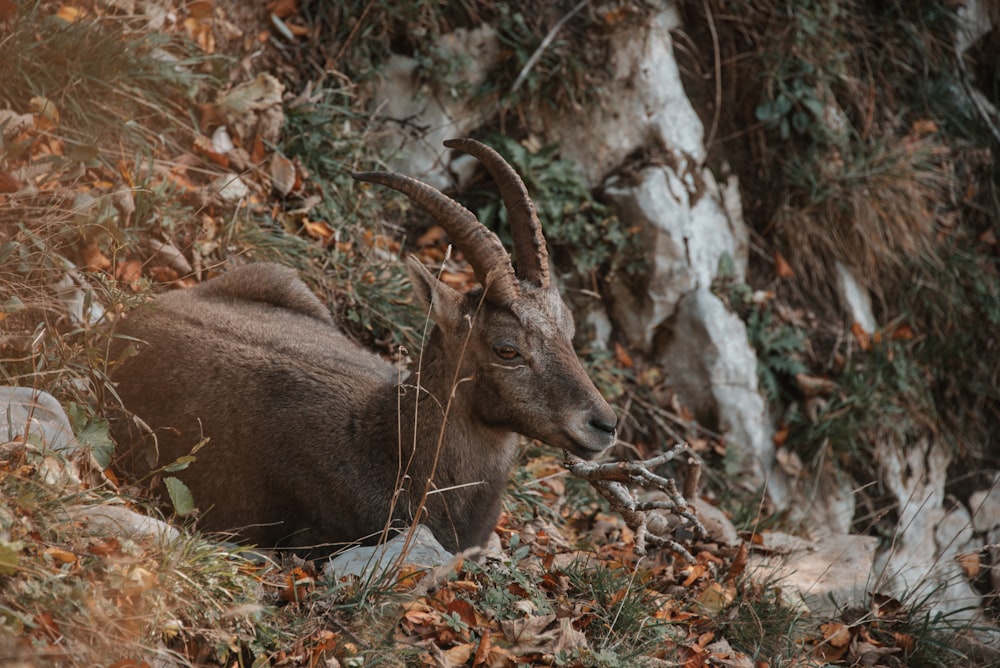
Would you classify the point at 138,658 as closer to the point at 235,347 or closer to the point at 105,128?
the point at 235,347

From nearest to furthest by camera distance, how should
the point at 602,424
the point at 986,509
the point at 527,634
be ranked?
the point at 527,634 < the point at 602,424 < the point at 986,509

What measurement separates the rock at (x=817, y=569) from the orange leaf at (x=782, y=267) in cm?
372

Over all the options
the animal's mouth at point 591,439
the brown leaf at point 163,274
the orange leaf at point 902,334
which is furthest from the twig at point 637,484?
the orange leaf at point 902,334

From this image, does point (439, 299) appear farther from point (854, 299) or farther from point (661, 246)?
point (854, 299)

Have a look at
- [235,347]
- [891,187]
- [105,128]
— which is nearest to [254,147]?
[105,128]

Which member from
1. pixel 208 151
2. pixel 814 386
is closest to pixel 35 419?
pixel 208 151

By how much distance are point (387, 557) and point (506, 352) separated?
133 centimetres

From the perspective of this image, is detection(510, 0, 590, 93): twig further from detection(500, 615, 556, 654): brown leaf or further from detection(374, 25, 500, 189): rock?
detection(500, 615, 556, 654): brown leaf

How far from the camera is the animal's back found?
5480mm

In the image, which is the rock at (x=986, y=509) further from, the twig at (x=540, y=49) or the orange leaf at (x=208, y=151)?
the orange leaf at (x=208, y=151)

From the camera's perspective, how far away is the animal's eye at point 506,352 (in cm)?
542

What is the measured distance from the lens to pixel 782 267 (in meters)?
10.3

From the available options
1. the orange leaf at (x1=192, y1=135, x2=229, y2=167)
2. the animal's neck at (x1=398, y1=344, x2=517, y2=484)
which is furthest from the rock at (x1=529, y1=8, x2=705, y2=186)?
the animal's neck at (x1=398, y1=344, x2=517, y2=484)

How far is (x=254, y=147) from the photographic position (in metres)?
8.00
